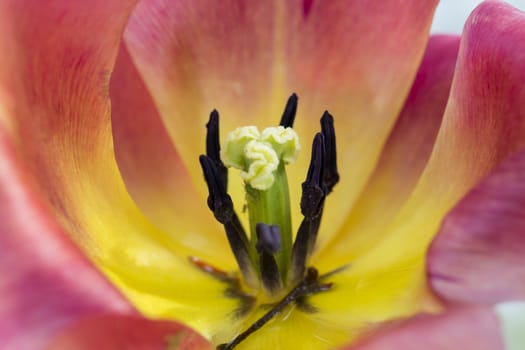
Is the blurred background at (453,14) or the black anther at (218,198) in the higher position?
the blurred background at (453,14)

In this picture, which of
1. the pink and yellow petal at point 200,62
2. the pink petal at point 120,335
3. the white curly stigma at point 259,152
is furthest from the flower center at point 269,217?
the pink petal at point 120,335

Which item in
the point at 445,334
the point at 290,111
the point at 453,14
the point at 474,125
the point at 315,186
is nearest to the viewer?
the point at 445,334

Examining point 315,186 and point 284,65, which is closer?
point 315,186

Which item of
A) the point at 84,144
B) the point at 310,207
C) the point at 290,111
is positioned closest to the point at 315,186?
the point at 310,207

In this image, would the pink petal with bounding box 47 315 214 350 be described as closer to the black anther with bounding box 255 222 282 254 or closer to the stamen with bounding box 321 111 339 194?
the black anther with bounding box 255 222 282 254

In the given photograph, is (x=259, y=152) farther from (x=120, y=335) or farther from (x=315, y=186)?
(x=120, y=335)

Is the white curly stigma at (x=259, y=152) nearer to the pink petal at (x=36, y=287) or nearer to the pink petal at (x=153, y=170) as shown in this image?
the pink petal at (x=153, y=170)

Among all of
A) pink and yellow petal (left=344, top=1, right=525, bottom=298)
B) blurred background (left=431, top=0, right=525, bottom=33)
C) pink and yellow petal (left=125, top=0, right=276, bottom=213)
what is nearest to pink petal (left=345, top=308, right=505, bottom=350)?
pink and yellow petal (left=344, top=1, right=525, bottom=298)
